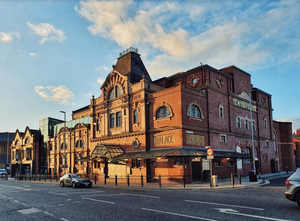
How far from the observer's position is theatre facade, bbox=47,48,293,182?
28.7m

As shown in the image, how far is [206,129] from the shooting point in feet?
102

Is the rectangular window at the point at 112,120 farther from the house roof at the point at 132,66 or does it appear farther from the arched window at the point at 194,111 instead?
the arched window at the point at 194,111

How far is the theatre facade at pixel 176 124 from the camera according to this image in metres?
28.7

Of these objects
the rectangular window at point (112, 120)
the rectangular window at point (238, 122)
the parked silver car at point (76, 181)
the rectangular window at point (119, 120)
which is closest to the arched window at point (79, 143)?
the rectangular window at point (112, 120)

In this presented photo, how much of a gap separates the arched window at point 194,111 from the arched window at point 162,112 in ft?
8.70

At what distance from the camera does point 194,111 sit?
30516 millimetres

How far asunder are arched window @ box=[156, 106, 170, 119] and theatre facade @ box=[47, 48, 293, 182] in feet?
0.08

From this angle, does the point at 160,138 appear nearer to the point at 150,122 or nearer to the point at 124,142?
the point at 150,122

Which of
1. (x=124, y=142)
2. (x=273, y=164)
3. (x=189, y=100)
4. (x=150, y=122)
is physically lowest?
(x=273, y=164)

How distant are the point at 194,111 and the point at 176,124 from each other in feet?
11.0

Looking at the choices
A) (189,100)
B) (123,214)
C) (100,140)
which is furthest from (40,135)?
(123,214)

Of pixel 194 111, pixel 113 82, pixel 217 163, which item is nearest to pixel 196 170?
pixel 217 163

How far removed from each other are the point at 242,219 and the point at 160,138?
20.7 metres

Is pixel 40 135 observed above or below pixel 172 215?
above
